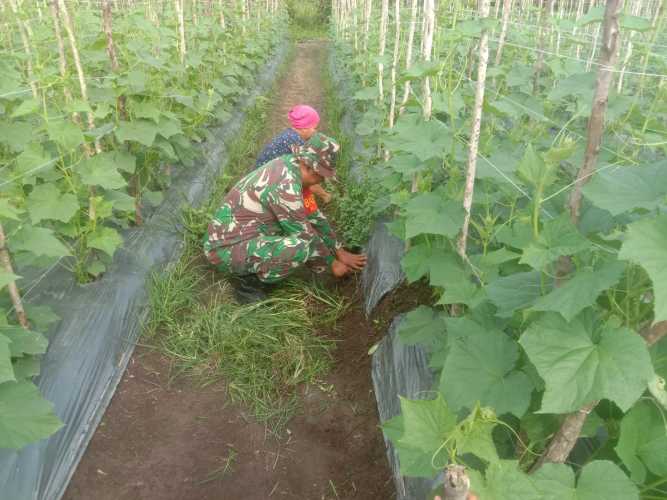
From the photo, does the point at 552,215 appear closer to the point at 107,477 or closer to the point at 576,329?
the point at 576,329

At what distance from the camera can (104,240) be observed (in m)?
2.95

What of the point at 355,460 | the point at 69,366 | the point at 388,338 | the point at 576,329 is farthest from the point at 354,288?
the point at 576,329

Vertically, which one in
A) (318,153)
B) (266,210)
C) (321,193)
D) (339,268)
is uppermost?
(318,153)

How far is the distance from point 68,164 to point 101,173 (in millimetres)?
379

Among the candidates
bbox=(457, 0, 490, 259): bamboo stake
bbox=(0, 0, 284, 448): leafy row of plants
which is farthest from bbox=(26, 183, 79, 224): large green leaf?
bbox=(457, 0, 490, 259): bamboo stake

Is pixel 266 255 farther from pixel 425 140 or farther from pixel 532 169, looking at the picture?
pixel 532 169

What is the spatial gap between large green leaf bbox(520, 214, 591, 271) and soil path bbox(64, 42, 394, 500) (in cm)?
160

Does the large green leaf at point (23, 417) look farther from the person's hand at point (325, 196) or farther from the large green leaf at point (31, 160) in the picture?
the person's hand at point (325, 196)

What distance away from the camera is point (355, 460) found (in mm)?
2650

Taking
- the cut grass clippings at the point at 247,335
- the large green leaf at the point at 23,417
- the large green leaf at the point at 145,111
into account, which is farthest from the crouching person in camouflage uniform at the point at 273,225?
the large green leaf at the point at 23,417

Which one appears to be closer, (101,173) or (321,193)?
(101,173)

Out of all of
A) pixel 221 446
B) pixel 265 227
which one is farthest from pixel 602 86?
pixel 265 227

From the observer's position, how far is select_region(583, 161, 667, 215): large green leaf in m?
1.21

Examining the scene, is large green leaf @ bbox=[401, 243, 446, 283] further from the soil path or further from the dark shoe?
the dark shoe
